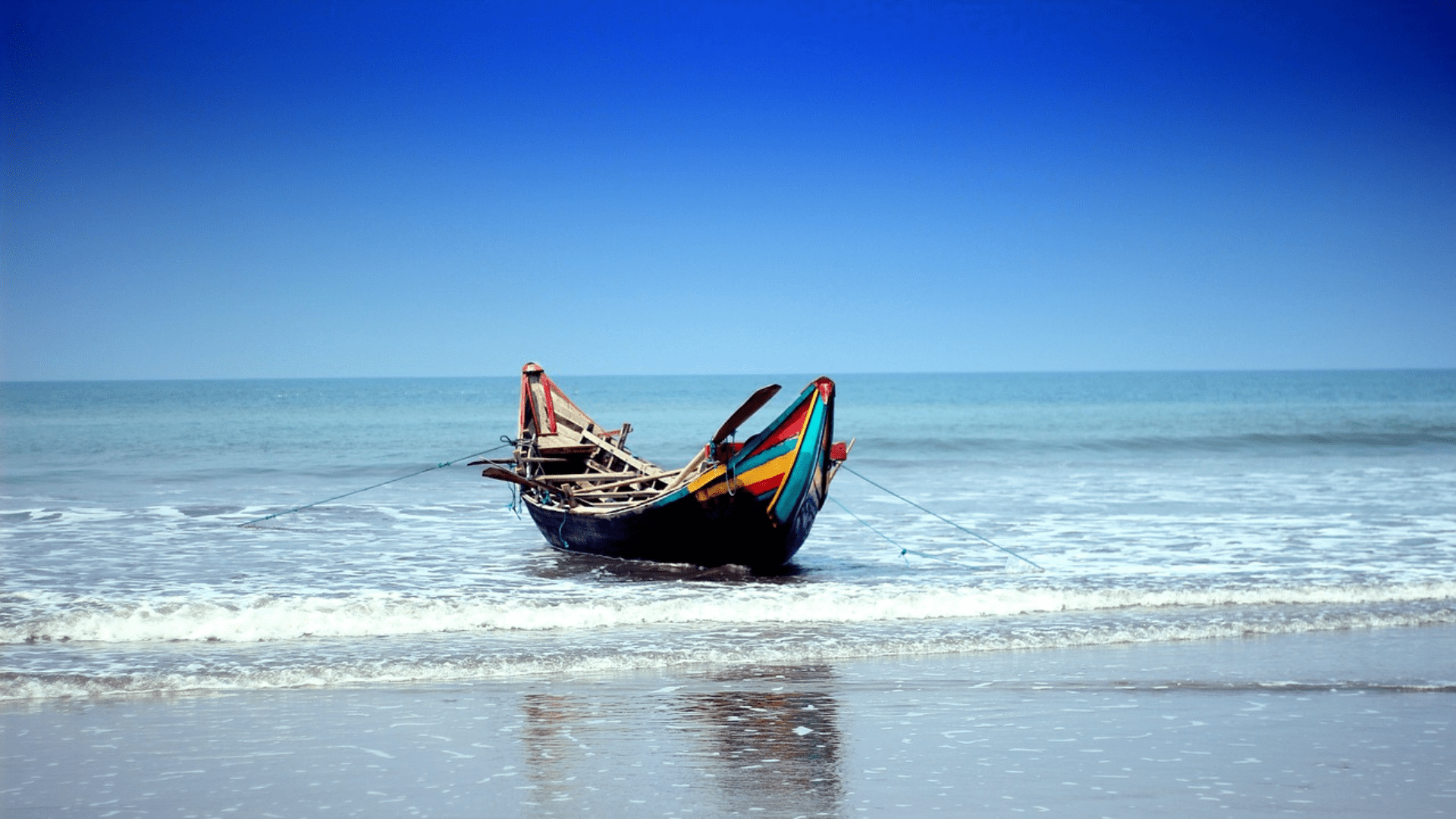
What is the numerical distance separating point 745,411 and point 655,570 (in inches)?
112

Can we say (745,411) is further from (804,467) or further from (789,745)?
(789,745)

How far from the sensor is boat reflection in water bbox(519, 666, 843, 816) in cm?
562

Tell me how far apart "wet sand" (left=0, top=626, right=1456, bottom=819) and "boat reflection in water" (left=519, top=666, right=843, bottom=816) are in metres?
Result: 0.02

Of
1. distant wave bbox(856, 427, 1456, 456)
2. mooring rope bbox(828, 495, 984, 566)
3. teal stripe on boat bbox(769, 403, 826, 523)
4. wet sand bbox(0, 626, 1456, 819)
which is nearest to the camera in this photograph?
wet sand bbox(0, 626, 1456, 819)

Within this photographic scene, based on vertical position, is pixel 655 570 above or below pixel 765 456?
below

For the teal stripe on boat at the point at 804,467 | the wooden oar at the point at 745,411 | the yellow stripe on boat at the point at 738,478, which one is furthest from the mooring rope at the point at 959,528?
the wooden oar at the point at 745,411

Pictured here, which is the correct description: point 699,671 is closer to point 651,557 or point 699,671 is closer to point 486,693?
point 486,693

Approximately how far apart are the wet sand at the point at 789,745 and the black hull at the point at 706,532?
11.8ft

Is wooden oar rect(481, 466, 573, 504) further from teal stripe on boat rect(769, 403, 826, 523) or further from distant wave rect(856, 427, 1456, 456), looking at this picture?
distant wave rect(856, 427, 1456, 456)

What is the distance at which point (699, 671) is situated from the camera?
8555 millimetres

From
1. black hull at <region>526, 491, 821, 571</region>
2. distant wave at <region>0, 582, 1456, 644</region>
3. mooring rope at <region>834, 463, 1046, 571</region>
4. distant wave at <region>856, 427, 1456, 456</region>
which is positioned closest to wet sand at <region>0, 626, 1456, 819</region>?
distant wave at <region>0, 582, 1456, 644</region>

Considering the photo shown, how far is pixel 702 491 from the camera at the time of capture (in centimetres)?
1220

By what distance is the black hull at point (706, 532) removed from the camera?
12195 millimetres

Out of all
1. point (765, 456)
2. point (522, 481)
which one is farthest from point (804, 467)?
point (522, 481)
